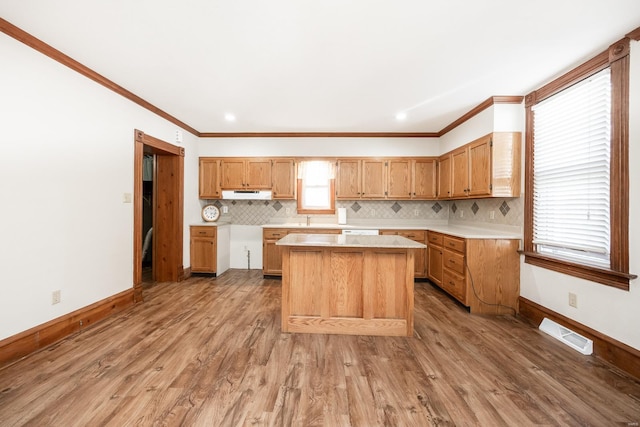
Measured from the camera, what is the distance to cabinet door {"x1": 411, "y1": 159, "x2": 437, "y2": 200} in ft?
16.1

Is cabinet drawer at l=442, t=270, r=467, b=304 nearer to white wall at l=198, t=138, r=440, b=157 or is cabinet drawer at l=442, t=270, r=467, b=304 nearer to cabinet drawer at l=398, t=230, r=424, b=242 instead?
cabinet drawer at l=398, t=230, r=424, b=242

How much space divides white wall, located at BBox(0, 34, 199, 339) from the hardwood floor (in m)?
0.50

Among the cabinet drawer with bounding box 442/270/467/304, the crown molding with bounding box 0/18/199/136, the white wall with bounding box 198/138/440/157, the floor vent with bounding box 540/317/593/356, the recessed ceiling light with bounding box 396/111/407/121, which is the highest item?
the recessed ceiling light with bounding box 396/111/407/121

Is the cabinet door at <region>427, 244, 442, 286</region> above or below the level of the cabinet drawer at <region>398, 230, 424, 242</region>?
below

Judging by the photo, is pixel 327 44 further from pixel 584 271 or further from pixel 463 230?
pixel 463 230

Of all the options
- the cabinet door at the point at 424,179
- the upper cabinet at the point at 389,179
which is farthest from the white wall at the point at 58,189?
the cabinet door at the point at 424,179

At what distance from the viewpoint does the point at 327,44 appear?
7.39 ft

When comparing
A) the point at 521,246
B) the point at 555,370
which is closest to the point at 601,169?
the point at 521,246

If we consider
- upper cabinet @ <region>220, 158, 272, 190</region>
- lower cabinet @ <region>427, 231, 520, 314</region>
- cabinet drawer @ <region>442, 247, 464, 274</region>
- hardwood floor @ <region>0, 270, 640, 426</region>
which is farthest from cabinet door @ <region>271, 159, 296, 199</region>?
lower cabinet @ <region>427, 231, 520, 314</region>

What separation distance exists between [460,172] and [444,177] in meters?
0.56

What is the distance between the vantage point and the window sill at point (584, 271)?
2.12 m

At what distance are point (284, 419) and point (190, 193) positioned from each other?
410cm

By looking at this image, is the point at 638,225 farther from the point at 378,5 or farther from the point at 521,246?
the point at 378,5

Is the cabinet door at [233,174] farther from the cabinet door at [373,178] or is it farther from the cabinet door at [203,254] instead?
the cabinet door at [373,178]
